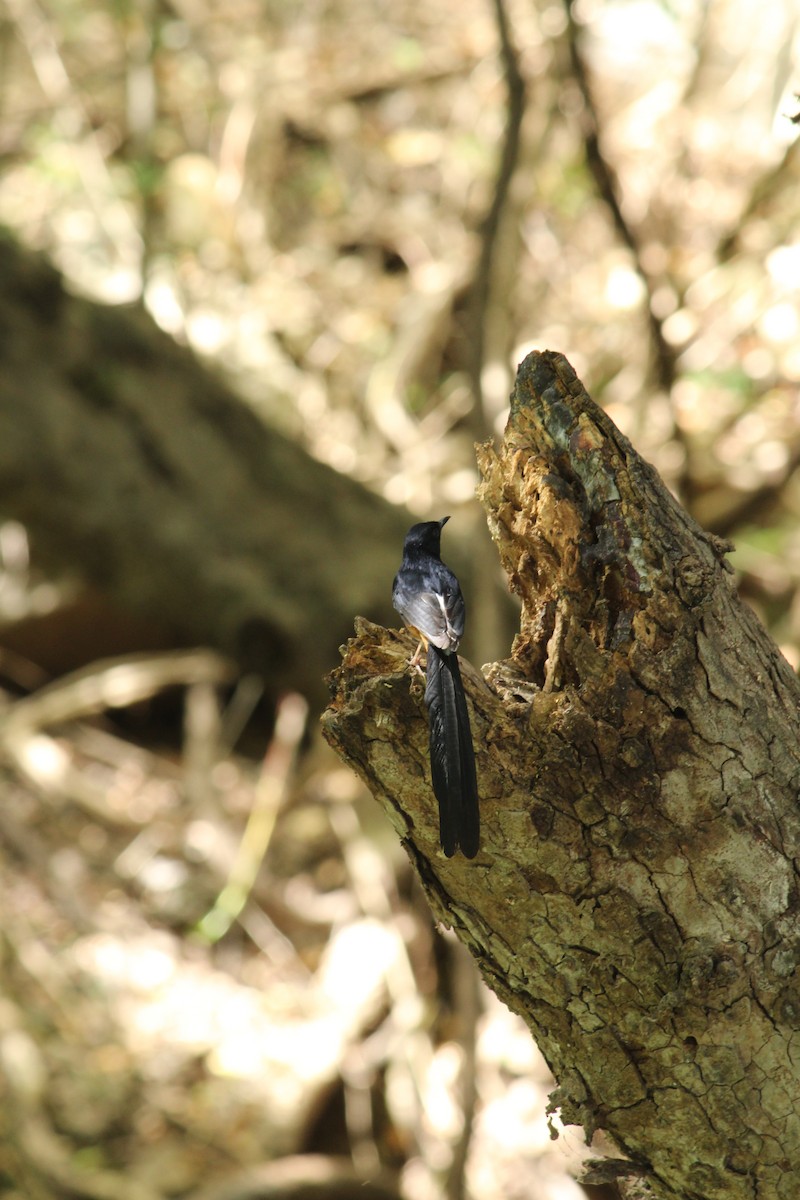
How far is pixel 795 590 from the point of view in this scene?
19.8ft

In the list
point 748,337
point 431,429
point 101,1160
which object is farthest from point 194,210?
point 101,1160

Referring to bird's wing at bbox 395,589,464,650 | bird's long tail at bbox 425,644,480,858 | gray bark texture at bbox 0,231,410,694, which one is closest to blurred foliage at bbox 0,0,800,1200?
gray bark texture at bbox 0,231,410,694

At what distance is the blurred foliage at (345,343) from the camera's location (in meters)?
4.78

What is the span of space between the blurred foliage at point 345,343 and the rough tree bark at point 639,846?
2.55m

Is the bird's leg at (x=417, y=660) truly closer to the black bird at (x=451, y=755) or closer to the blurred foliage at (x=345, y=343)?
the black bird at (x=451, y=755)

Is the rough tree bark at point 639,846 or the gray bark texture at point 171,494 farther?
the gray bark texture at point 171,494

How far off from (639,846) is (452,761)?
0.93 ft

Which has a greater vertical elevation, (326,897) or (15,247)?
(15,247)

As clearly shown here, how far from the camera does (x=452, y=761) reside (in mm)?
1455

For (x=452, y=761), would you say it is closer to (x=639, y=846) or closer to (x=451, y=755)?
(x=451, y=755)

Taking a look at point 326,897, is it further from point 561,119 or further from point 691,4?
point 691,4

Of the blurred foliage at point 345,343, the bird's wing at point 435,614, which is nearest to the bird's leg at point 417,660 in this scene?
the bird's wing at point 435,614

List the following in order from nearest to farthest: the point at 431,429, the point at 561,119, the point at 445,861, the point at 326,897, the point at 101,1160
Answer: the point at 445,861, the point at 101,1160, the point at 326,897, the point at 561,119, the point at 431,429

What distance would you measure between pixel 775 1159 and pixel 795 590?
15.7 feet
